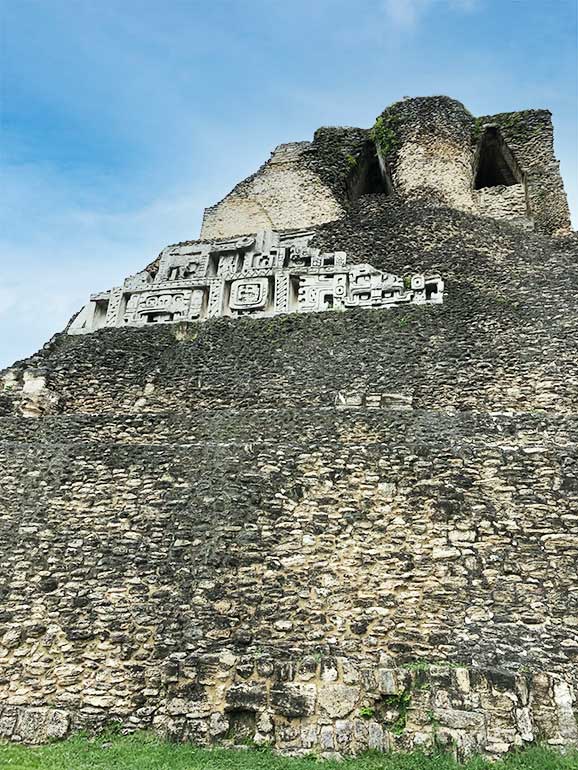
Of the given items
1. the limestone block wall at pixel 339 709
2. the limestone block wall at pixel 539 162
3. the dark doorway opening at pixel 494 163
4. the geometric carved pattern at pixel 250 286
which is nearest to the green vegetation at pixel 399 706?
the limestone block wall at pixel 339 709

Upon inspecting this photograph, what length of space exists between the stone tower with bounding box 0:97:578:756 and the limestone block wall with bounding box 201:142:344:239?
3562 millimetres

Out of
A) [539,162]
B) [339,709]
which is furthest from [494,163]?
[339,709]

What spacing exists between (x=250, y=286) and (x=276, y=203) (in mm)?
4658

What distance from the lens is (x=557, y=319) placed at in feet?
30.3

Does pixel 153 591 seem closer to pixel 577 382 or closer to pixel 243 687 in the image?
pixel 243 687

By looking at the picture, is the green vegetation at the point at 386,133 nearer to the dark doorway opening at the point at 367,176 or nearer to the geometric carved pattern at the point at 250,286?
the dark doorway opening at the point at 367,176

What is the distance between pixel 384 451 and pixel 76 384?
537 centimetres

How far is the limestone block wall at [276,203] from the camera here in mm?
14961

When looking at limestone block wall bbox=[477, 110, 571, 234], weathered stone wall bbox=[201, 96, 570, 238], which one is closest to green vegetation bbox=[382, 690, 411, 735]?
weathered stone wall bbox=[201, 96, 570, 238]

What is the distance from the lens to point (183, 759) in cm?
482

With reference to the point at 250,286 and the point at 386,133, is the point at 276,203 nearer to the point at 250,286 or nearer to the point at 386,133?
the point at 386,133

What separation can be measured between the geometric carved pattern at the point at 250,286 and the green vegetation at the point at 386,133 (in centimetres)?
456

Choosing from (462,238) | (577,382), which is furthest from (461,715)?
(462,238)

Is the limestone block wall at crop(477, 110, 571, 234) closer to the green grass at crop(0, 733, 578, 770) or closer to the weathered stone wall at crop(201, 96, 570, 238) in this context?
the weathered stone wall at crop(201, 96, 570, 238)
